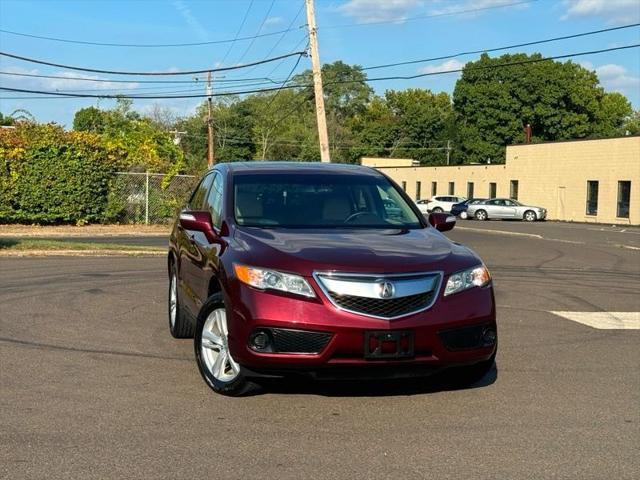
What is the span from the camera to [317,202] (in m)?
6.58

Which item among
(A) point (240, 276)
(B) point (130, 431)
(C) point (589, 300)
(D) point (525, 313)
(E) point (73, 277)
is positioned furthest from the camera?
(E) point (73, 277)

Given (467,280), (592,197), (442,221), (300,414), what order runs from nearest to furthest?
1. (300,414)
2. (467,280)
3. (442,221)
4. (592,197)

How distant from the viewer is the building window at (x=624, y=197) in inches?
1746

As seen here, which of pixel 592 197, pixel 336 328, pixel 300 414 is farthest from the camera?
pixel 592 197

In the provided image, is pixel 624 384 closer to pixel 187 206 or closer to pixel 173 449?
pixel 173 449

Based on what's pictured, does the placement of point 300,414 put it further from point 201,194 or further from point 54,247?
point 54,247

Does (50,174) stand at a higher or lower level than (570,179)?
higher

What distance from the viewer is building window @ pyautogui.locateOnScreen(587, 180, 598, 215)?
47500mm

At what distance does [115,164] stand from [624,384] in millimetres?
23451

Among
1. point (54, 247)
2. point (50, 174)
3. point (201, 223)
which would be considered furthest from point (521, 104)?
point (201, 223)

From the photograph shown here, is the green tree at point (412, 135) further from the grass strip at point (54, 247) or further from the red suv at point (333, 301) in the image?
the red suv at point (333, 301)

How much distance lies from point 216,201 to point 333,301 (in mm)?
2156

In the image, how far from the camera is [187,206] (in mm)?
8461

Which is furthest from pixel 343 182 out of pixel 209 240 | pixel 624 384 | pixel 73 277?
pixel 73 277
